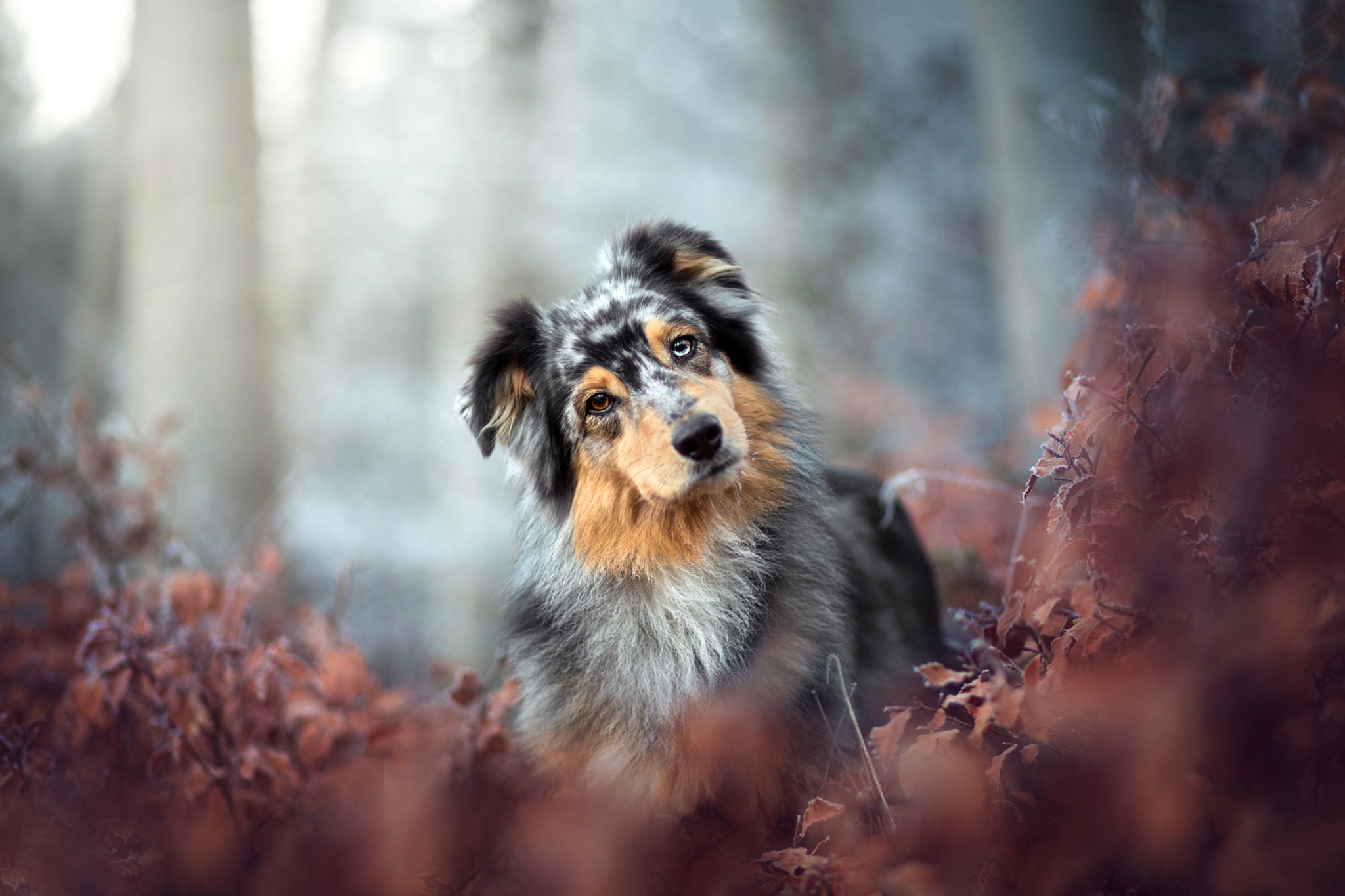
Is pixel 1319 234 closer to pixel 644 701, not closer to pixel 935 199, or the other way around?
pixel 644 701

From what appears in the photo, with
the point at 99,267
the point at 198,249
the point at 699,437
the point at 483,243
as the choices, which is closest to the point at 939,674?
the point at 699,437

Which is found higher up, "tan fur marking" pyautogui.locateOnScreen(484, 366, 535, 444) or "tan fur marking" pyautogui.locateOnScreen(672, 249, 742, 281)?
"tan fur marking" pyautogui.locateOnScreen(672, 249, 742, 281)

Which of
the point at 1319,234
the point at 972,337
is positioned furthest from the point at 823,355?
the point at 1319,234

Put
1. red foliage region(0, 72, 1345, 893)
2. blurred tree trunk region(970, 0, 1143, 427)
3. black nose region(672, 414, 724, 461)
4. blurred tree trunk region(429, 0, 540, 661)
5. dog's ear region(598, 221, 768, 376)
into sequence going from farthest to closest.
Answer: blurred tree trunk region(429, 0, 540, 661) < blurred tree trunk region(970, 0, 1143, 427) < dog's ear region(598, 221, 768, 376) < black nose region(672, 414, 724, 461) < red foliage region(0, 72, 1345, 893)

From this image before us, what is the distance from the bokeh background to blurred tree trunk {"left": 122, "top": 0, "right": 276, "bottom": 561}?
3 centimetres

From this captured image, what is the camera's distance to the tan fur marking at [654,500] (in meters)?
2.93

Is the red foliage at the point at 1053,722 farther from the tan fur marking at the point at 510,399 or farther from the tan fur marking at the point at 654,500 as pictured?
the tan fur marking at the point at 510,399

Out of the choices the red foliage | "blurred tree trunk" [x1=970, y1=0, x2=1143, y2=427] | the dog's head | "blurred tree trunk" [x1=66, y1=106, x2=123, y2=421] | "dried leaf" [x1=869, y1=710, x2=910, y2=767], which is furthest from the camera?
"blurred tree trunk" [x1=66, y1=106, x2=123, y2=421]

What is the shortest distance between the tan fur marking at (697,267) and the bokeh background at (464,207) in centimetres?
84

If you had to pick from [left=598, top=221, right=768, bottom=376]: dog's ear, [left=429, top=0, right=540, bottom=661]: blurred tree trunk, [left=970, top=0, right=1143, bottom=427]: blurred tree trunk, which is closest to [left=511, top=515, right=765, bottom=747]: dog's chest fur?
[left=598, top=221, right=768, bottom=376]: dog's ear

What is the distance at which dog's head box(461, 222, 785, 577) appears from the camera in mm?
2887

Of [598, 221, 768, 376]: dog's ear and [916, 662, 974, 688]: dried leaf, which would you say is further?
[598, 221, 768, 376]: dog's ear

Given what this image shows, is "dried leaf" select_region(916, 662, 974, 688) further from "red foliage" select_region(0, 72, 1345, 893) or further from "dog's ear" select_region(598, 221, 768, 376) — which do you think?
"dog's ear" select_region(598, 221, 768, 376)

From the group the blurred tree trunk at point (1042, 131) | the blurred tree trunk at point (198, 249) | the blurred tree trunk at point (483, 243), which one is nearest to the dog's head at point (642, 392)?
the blurred tree trunk at point (1042, 131)
